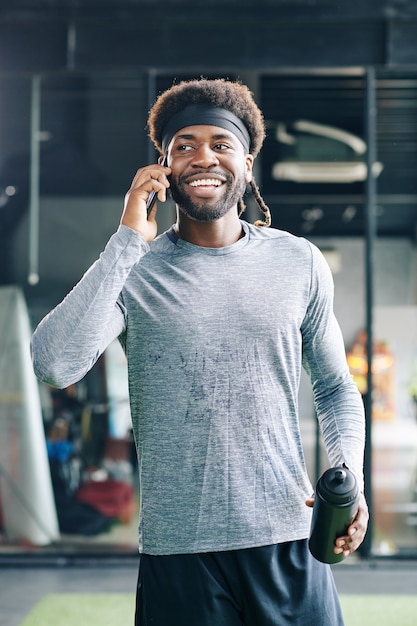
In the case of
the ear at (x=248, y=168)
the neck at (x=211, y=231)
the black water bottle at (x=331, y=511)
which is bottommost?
the black water bottle at (x=331, y=511)

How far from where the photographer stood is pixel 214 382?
1.88 metres

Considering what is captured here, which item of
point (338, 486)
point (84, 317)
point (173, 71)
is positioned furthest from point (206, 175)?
point (173, 71)

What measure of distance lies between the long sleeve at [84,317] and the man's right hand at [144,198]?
0.03 meters

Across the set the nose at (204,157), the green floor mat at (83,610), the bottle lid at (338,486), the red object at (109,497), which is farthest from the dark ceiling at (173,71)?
the bottle lid at (338,486)

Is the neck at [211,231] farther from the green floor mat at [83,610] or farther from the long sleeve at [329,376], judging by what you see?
the green floor mat at [83,610]

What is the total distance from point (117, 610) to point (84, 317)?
3.18m

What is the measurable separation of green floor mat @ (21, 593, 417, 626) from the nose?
10.0 feet

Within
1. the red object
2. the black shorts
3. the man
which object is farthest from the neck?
the red object

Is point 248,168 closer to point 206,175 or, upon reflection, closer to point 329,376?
point 206,175

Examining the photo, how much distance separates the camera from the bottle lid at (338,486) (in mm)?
1785

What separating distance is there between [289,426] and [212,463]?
0.20 meters

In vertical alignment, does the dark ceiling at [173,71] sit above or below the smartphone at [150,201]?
above

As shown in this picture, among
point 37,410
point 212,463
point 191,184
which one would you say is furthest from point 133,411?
point 37,410

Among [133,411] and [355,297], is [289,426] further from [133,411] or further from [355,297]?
[355,297]
